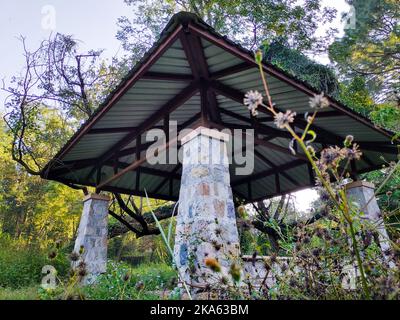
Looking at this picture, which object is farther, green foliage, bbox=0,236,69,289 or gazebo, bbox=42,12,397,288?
green foliage, bbox=0,236,69,289

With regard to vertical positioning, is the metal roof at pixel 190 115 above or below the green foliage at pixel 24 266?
above

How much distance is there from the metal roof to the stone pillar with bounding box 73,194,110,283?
438 millimetres

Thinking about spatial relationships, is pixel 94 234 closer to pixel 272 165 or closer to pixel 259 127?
pixel 259 127

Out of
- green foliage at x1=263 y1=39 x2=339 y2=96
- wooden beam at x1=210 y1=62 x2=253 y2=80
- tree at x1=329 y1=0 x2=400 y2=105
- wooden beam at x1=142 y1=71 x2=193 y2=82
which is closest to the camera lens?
wooden beam at x1=210 y1=62 x2=253 y2=80

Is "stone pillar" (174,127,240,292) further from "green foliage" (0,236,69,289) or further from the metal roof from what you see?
"green foliage" (0,236,69,289)

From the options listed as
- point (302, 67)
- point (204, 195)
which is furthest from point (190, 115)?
point (302, 67)

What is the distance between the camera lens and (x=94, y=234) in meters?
6.11

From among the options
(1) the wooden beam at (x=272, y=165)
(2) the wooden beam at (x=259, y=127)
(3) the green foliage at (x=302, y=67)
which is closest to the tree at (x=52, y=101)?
(1) the wooden beam at (x=272, y=165)

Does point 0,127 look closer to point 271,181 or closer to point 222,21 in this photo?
point 222,21

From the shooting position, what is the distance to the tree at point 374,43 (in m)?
12.3

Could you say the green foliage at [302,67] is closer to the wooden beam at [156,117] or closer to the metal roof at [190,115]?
the metal roof at [190,115]

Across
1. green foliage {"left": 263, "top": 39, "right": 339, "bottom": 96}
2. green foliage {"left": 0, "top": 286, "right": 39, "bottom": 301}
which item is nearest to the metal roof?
green foliage {"left": 0, "top": 286, "right": 39, "bottom": 301}

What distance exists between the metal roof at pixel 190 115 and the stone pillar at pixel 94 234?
17.2 inches

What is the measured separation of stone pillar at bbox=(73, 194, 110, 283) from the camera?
5812mm
